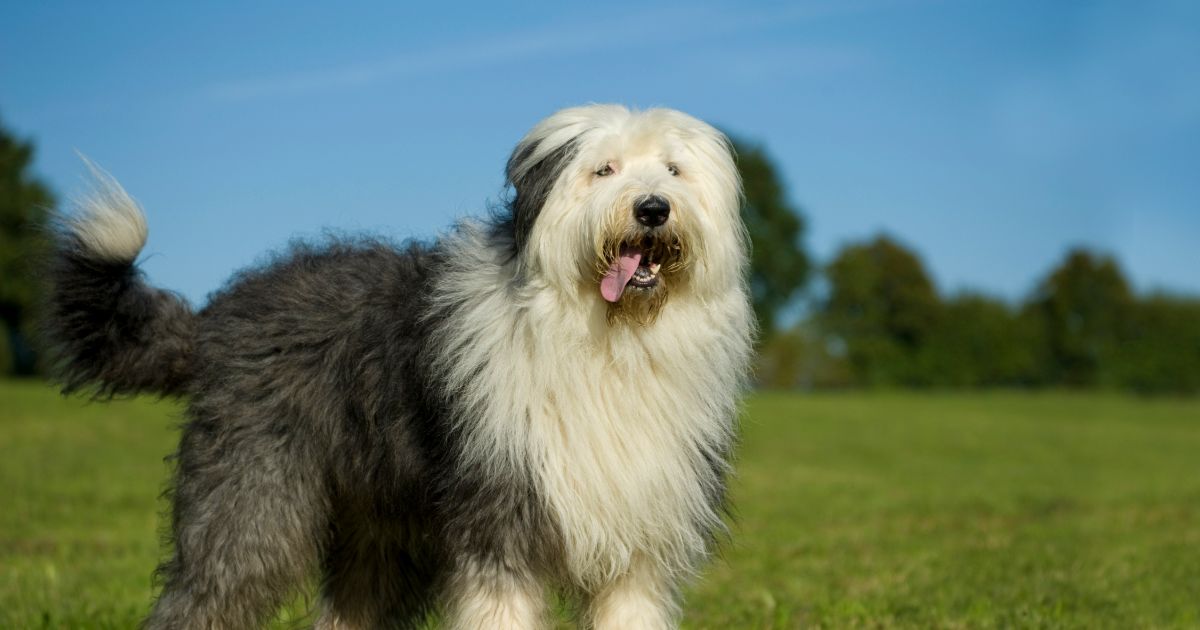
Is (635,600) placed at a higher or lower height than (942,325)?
lower

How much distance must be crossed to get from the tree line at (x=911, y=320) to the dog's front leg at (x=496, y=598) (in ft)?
125

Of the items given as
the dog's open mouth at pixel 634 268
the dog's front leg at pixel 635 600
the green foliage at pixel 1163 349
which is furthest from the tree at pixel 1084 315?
the dog's open mouth at pixel 634 268

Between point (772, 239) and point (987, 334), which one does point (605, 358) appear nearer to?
point (987, 334)

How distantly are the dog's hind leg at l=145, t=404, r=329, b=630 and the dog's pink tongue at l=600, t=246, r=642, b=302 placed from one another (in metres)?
1.59

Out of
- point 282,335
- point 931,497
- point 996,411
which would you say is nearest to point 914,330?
point 996,411

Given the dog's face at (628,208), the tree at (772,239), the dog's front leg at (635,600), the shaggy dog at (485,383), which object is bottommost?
the dog's front leg at (635,600)

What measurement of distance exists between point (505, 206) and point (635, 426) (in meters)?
1.02

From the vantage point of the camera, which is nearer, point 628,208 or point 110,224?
point 628,208

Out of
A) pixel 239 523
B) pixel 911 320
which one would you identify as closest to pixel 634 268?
pixel 239 523

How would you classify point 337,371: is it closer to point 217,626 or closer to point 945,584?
point 217,626

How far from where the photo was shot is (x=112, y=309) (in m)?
5.68

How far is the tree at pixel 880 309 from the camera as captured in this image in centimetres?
5338

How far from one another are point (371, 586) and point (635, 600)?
1.57 meters

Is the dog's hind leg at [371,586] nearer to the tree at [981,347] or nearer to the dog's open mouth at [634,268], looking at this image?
the dog's open mouth at [634,268]
